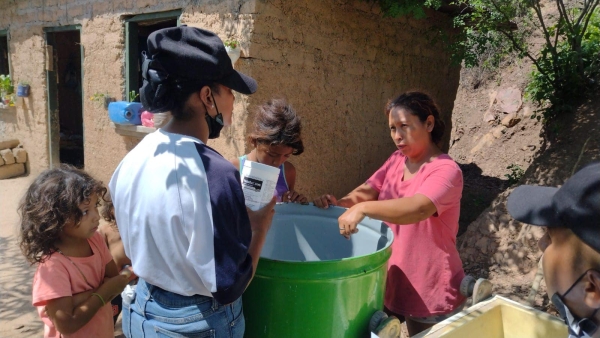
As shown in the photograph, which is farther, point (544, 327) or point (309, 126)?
point (309, 126)

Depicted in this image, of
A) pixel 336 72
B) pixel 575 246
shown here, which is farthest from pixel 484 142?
pixel 575 246

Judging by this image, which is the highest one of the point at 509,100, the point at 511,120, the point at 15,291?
the point at 509,100

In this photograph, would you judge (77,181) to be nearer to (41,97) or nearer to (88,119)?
(88,119)

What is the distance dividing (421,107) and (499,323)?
907 mm

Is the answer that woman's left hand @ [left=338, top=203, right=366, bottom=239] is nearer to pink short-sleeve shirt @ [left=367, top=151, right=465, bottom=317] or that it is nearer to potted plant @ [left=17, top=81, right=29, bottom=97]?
pink short-sleeve shirt @ [left=367, top=151, right=465, bottom=317]

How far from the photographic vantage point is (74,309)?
6.00ft

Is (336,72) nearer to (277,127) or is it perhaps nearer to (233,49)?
(233,49)

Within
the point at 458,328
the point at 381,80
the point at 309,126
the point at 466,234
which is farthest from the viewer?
the point at 381,80

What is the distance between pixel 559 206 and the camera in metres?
0.98

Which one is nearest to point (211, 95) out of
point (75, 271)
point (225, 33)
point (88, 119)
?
point (75, 271)

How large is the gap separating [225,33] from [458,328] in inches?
116

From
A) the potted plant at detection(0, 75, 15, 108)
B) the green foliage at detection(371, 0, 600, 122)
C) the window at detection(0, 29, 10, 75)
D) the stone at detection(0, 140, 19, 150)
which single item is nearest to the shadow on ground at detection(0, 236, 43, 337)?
the stone at detection(0, 140, 19, 150)

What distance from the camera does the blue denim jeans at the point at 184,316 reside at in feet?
4.16

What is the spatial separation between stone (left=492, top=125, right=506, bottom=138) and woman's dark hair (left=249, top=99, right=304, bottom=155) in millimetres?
6966
